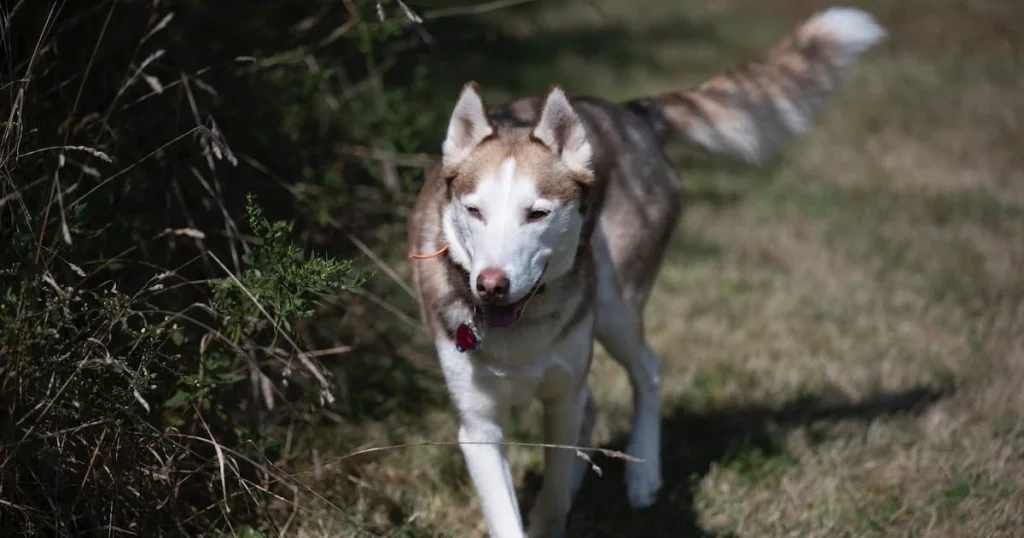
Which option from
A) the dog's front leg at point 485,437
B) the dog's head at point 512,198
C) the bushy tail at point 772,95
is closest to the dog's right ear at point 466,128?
the dog's head at point 512,198

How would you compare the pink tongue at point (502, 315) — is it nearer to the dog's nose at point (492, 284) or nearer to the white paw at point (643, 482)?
the dog's nose at point (492, 284)

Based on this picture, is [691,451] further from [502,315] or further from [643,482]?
[502,315]

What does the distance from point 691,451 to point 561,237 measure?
181 cm

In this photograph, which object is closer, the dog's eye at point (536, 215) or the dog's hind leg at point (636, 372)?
the dog's eye at point (536, 215)

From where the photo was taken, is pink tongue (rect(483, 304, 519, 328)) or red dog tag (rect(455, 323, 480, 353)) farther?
red dog tag (rect(455, 323, 480, 353))

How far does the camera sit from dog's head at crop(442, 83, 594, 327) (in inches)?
135

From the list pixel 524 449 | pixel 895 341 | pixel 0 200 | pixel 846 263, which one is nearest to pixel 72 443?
pixel 0 200

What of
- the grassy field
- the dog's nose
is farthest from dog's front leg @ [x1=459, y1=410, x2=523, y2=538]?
the dog's nose

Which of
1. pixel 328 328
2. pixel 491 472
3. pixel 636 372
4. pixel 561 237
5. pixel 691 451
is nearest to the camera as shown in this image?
pixel 561 237

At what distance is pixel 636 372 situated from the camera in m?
4.86

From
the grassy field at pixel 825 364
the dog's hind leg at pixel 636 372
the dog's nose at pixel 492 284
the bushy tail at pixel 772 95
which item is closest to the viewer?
the dog's nose at pixel 492 284

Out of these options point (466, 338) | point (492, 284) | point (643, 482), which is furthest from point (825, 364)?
point (492, 284)

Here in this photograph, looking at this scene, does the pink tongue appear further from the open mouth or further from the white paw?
the white paw

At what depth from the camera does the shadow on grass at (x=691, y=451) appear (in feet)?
14.8
